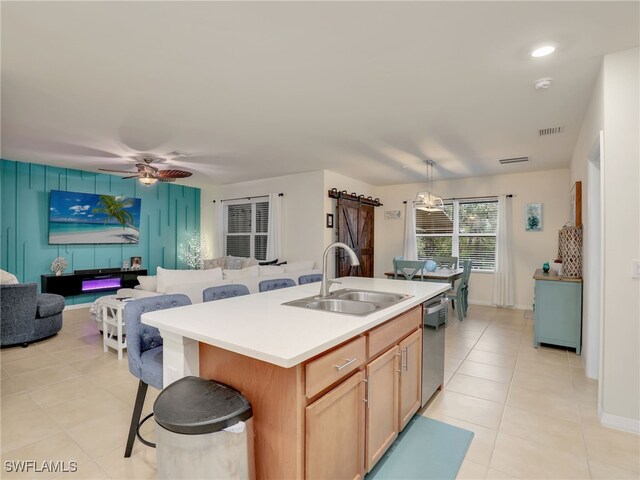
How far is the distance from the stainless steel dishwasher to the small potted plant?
19.9 ft

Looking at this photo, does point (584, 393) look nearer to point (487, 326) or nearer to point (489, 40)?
point (487, 326)

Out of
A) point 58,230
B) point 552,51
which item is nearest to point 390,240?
point 552,51

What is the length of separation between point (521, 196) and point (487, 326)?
108 inches

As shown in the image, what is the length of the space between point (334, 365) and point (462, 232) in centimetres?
606

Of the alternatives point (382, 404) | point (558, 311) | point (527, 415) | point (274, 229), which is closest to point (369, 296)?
point (382, 404)

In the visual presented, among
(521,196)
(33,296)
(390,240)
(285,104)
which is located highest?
(285,104)

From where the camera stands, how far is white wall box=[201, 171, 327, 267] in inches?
234

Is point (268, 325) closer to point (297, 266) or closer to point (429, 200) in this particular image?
point (297, 266)

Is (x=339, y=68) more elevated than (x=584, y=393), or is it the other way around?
(x=339, y=68)

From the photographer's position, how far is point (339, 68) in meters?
2.46

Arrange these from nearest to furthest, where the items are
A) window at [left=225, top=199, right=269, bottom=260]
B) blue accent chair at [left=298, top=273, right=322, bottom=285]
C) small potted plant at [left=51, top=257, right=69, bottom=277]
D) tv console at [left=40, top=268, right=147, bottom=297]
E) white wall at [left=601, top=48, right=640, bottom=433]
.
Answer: white wall at [left=601, top=48, right=640, bottom=433] < blue accent chair at [left=298, top=273, right=322, bottom=285] < tv console at [left=40, top=268, right=147, bottom=297] < small potted plant at [left=51, top=257, right=69, bottom=277] < window at [left=225, top=199, right=269, bottom=260]

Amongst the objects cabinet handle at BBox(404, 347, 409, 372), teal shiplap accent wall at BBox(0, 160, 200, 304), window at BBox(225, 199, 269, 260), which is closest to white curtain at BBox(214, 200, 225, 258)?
window at BBox(225, 199, 269, 260)

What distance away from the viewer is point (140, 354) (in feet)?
6.40
